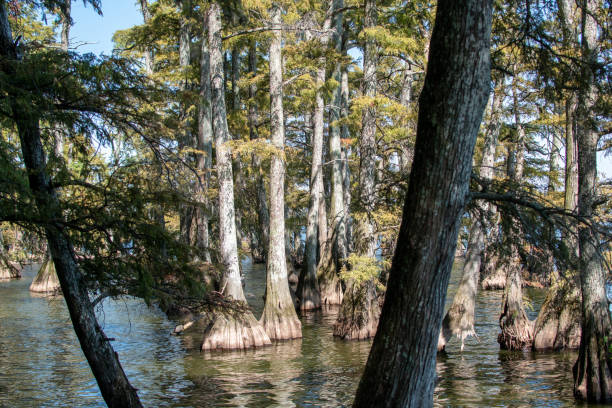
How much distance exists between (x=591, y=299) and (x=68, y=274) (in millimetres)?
7530

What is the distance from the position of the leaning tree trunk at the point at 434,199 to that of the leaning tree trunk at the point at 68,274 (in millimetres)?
3198

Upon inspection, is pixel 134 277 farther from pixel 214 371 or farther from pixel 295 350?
pixel 295 350

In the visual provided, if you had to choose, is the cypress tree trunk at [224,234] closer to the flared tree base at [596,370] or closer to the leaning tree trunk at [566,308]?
the leaning tree trunk at [566,308]

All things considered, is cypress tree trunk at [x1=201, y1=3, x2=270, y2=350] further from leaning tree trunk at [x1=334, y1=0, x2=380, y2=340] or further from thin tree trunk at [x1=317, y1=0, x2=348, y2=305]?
A: thin tree trunk at [x1=317, y1=0, x2=348, y2=305]

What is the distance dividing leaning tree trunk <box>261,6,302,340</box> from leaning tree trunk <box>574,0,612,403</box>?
7048 millimetres

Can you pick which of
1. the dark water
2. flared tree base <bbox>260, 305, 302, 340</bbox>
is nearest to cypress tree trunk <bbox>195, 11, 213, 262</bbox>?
flared tree base <bbox>260, 305, 302, 340</bbox>

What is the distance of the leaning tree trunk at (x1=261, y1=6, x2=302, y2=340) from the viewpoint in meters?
13.9

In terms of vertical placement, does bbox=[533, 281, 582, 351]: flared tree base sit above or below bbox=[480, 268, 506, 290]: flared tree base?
below

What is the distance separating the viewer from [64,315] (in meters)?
18.3

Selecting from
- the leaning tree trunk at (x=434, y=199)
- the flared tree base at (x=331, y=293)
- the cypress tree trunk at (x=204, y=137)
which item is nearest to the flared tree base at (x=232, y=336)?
the cypress tree trunk at (x=204, y=137)

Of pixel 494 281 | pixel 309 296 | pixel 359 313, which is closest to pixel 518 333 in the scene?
pixel 359 313

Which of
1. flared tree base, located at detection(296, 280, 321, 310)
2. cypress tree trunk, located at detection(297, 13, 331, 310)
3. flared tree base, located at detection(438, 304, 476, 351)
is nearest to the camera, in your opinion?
flared tree base, located at detection(438, 304, 476, 351)

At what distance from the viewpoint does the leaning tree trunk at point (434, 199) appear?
15.1 ft

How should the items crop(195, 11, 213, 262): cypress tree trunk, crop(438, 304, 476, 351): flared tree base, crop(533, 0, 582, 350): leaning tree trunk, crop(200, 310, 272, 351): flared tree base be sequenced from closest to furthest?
crop(533, 0, 582, 350): leaning tree trunk < crop(438, 304, 476, 351): flared tree base < crop(200, 310, 272, 351): flared tree base < crop(195, 11, 213, 262): cypress tree trunk
